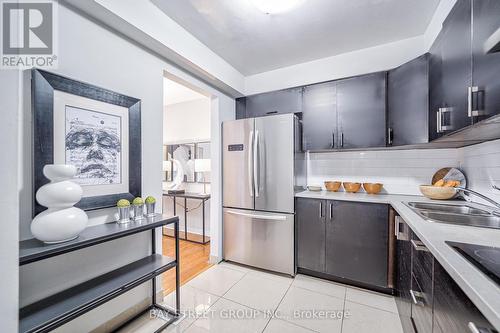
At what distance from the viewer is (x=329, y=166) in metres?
2.82

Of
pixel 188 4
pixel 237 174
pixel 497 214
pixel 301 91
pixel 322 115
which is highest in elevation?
pixel 188 4

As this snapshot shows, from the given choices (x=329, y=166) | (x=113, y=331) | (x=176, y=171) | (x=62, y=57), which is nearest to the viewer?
(x=62, y=57)

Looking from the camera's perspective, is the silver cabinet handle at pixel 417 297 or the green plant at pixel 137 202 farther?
the green plant at pixel 137 202

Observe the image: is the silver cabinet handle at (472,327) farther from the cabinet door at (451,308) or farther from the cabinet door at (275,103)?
the cabinet door at (275,103)

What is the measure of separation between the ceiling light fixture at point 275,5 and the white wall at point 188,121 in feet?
7.86

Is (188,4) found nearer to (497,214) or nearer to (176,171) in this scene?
(497,214)

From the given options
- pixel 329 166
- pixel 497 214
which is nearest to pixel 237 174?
pixel 329 166

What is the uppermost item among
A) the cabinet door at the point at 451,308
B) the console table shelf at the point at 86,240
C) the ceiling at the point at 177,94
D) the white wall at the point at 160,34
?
the ceiling at the point at 177,94

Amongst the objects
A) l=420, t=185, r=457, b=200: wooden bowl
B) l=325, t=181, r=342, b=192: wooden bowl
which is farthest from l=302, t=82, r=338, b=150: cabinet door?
l=420, t=185, r=457, b=200: wooden bowl

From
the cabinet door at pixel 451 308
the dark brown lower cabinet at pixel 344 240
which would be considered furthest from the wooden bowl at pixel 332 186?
the cabinet door at pixel 451 308

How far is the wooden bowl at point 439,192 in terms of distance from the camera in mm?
1907

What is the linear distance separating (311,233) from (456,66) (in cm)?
181

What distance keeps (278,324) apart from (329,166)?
1.89 m

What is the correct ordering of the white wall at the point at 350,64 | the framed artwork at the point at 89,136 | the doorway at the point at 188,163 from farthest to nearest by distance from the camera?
1. the doorway at the point at 188,163
2. the white wall at the point at 350,64
3. the framed artwork at the point at 89,136
